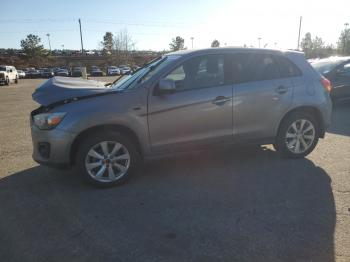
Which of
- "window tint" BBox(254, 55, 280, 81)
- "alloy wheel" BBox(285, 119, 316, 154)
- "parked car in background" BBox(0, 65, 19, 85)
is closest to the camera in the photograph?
"window tint" BBox(254, 55, 280, 81)

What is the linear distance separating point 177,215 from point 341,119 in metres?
6.90

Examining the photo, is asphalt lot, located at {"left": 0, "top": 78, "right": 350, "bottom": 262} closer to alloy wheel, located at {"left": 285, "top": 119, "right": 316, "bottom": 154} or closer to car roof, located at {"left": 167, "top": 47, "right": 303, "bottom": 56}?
alloy wheel, located at {"left": 285, "top": 119, "right": 316, "bottom": 154}

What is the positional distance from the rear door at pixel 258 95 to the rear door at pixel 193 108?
171mm

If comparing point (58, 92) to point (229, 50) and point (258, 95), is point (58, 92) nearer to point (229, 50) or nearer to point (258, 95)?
point (229, 50)

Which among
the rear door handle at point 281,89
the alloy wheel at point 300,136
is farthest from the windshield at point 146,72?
the alloy wheel at point 300,136

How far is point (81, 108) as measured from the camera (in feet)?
14.7

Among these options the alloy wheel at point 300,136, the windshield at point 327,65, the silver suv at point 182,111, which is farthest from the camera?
the windshield at point 327,65

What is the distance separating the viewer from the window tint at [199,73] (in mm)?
4961

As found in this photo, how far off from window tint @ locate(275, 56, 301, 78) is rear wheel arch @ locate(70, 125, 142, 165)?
8.25 ft

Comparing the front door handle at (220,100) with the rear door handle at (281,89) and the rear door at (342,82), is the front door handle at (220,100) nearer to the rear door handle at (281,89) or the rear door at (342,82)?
the rear door handle at (281,89)

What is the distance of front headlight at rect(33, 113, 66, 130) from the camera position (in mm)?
4465

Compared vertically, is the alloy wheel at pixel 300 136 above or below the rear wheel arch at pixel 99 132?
below

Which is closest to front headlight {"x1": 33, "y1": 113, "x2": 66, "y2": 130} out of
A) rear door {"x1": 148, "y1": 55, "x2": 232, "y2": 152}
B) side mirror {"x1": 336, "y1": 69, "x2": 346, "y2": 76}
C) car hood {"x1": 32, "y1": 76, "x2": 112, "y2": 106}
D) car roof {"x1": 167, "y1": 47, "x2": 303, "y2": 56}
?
car hood {"x1": 32, "y1": 76, "x2": 112, "y2": 106}

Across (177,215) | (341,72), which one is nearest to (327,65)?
(341,72)
